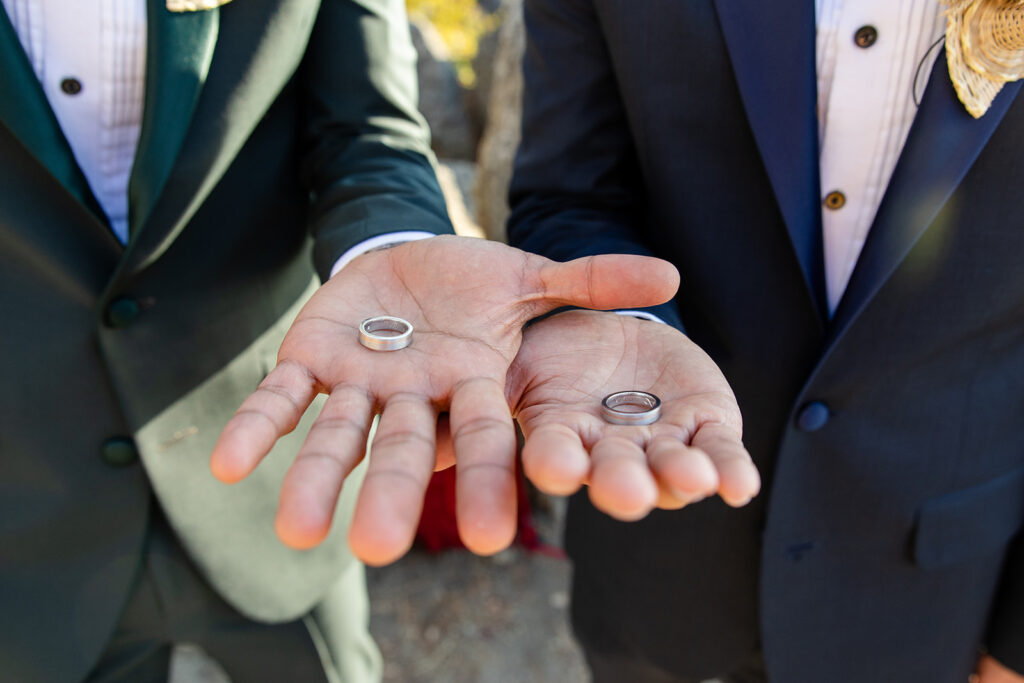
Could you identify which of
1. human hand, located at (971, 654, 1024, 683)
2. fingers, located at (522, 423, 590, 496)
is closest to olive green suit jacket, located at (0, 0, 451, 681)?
fingers, located at (522, 423, 590, 496)

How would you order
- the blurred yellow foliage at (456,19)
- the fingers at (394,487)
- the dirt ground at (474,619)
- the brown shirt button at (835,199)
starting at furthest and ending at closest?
1. the blurred yellow foliage at (456,19)
2. the dirt ground at (474,619)
3. the brown shirt button at (835,199)
4. the fingers at (394,487)

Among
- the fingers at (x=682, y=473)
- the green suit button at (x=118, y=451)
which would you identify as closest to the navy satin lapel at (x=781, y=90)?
the fingers at (x=682, y=473)

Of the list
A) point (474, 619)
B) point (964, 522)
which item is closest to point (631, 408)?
point (964, 522)

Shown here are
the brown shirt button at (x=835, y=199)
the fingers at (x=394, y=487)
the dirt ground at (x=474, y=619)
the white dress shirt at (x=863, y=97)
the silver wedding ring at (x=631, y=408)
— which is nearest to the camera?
the fingers at (x=394, y=487)

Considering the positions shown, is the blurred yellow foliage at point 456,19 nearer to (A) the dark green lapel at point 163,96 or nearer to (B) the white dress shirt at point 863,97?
(A) the dark green lapel at point 163,96

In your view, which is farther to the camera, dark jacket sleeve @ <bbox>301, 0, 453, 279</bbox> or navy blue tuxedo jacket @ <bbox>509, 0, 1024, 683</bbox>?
dark jacket sleeve @ <bbox>301, 0, 453, 279</bbox>

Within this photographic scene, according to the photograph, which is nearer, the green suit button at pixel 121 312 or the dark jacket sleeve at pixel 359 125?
the green suit button at pixel 121 312

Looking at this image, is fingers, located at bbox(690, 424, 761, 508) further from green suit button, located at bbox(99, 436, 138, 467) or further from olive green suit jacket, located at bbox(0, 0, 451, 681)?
green suit button, located at bbox(99, 436, 138, 467)

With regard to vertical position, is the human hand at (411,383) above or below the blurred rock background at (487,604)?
above
